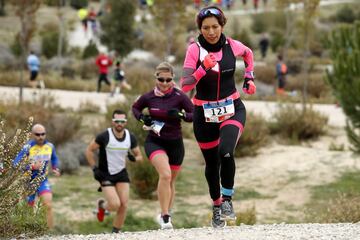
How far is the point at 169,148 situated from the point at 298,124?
1192 centimetres

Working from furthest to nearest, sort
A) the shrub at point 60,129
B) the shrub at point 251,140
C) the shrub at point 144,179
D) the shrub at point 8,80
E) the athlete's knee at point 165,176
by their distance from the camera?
the shrub at point 8,80 < the shrub at point 251,140 < the shrub at point 60,129 < the shrub at point 144,179 < the athlete's knee at point 165,176

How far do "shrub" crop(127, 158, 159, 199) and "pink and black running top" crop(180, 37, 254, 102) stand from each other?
23.8 ft

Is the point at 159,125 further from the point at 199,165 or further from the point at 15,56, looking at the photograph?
the point at 15,56

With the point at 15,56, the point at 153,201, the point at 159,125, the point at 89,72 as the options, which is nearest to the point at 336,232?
the point at 159,125

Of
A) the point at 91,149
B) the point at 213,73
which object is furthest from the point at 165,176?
the point at 213,73

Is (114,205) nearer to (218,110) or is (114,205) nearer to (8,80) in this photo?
(218,110)

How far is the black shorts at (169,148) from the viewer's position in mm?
9148

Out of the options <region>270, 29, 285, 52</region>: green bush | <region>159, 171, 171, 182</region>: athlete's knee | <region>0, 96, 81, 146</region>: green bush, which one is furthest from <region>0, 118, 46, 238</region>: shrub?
<region>270, 29, 285, 52</region>: green bush

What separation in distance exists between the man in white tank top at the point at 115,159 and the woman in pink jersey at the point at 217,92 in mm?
2625

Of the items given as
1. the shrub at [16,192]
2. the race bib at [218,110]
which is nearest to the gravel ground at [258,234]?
the shrub at [16,192]

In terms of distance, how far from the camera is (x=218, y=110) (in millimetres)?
7125

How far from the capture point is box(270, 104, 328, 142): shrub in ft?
68.1

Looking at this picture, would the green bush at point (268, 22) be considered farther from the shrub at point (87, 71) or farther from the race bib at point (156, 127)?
the race bib at point (156, 127)

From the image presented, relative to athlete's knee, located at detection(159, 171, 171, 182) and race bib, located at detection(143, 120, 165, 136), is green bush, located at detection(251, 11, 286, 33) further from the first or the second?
athlete's knee, located at detection(159, 171, 171, 182)
